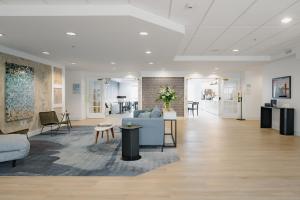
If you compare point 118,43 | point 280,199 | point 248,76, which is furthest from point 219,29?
point 248,76

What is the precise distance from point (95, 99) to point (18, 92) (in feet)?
19.7

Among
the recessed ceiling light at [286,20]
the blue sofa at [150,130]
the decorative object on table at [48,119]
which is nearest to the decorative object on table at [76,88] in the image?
the decorative object on table at [48,119]

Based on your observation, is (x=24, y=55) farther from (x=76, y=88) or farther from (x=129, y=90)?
(x=129, y=90)

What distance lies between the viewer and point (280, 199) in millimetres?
2805

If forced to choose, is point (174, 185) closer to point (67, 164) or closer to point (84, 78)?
point (67, 164)

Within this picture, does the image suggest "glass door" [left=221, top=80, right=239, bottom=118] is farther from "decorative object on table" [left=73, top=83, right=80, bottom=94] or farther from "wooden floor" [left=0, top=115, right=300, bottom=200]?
"decorative object on table" [left=73, top=83, right=80, bottom=94]

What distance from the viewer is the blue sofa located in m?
5.30

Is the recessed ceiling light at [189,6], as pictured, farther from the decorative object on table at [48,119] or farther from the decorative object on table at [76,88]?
the decorative object on table at [76,88]

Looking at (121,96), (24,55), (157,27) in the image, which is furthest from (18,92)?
(121,96)

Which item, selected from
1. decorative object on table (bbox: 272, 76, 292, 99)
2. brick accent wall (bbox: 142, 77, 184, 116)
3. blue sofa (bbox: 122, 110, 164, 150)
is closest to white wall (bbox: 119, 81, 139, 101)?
brick accent wall (bbox: 142, 77, 184, 116)

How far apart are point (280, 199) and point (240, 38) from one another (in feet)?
13.3

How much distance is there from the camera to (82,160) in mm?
4484

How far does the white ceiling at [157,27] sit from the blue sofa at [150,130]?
188cm

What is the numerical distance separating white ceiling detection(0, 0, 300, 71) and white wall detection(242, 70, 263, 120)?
512cm
